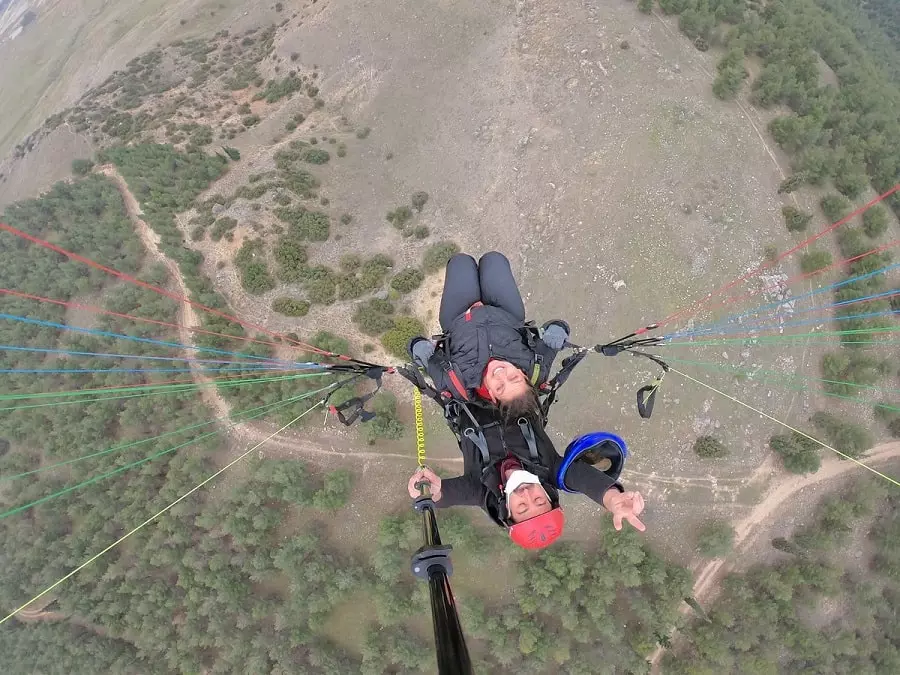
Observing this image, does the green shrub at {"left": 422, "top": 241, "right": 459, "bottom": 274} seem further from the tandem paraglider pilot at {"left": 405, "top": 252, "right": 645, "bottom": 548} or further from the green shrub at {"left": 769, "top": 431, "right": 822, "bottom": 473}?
the green shrub at {"left": 769, "top": 431, "right": 822, "bottom": 473}

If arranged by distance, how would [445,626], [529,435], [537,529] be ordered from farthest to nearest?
1. [529,435]
2. [537,529]
3. [445,626]

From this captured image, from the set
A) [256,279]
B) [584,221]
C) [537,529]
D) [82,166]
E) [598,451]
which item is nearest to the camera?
[537,529]

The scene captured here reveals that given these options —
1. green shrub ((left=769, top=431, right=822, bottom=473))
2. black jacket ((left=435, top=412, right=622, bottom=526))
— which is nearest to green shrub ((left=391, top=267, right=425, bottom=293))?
black jacket ((left=435, top=412, right=622, bottom=526))

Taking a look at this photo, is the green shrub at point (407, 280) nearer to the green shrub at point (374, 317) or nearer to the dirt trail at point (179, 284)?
the green shrub at point (374, 317)

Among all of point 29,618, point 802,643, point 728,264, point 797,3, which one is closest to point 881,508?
point 802,643

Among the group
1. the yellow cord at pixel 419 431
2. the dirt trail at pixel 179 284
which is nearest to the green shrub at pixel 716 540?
the yellow cord at pixel 419 431

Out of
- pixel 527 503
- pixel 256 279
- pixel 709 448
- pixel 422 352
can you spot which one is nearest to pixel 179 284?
pixel 256 279

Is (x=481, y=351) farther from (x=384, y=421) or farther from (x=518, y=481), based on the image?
(x=384, y=421)

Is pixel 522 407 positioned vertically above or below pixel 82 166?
below
